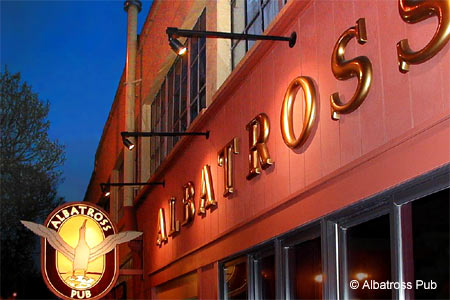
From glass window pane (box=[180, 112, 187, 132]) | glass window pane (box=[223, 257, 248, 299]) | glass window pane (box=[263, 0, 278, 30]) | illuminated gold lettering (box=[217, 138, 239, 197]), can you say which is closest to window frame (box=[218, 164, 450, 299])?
glass window pane (box=[223, 257, 248, 299])

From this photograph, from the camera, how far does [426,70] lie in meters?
4.35

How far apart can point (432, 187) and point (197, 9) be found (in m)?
7.40

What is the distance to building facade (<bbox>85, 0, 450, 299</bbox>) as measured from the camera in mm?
4508

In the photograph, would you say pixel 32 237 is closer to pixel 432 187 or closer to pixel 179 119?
pixel 179 119

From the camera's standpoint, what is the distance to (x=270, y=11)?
8.18m

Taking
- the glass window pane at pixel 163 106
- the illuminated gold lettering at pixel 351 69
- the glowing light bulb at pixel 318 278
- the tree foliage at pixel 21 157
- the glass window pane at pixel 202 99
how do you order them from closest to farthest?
the illuminated gold lettering at pixel 351 69
the glowing light bulb at pixel 318 278
the glass window pane at pixel 202 99
the glass window pane at pixel 163 106
the tree foliage at pixel 21 157

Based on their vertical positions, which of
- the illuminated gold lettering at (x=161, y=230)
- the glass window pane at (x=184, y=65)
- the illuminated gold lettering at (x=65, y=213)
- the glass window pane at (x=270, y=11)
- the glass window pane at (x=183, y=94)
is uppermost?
the glass window pane at (x=184, y=65)

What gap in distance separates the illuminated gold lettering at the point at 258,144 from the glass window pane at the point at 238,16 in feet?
7.40

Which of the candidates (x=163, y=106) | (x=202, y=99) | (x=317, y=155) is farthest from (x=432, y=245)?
(x=163, y=106)

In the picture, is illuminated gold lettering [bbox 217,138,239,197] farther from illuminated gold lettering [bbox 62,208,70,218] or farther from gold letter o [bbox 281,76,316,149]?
illuminated gold lettering [bbox 62,208,70,218]

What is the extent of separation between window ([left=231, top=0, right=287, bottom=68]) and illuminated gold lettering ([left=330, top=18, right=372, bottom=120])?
2.41 metres

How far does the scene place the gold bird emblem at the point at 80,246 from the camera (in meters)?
11.4

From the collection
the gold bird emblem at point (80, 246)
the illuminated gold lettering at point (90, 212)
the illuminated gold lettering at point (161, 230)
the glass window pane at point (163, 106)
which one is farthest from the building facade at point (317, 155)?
the glass window pane at point (163, 106)

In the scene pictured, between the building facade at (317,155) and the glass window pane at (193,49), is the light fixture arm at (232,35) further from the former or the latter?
the glass window pane at (193,49)
